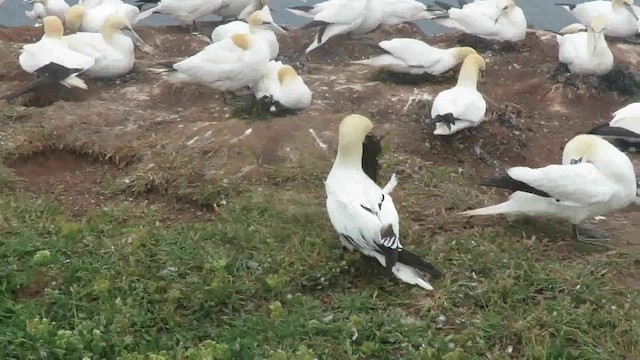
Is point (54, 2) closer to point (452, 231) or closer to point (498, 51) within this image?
point (498, 51)

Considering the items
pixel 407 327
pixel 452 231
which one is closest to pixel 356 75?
pixel 452 231

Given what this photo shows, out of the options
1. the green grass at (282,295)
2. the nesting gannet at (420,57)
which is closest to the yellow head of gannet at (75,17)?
the nesting gannet at (420,57)

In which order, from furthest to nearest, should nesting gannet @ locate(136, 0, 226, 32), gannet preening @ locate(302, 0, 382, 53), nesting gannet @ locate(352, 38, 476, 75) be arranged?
1. nesting gannet @ locate(136, 0, 226, 32)
2. gannet preening @ locate(302, 0, 382, 53)
3. nesting gannet @ locate(352, 38, 476, 75)

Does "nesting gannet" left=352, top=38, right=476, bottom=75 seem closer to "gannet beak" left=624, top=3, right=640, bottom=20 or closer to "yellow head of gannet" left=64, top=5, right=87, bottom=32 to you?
"gannet beak" left=624, top=3, right=640, bottom=20

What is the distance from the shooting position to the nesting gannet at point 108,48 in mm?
9586

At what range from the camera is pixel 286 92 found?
328 inches

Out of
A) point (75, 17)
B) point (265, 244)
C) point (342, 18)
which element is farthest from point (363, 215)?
point (75, 17)

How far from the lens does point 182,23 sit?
12.2 metres

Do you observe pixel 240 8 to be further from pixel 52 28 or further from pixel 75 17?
pixel 52 28

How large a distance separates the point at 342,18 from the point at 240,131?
374cm

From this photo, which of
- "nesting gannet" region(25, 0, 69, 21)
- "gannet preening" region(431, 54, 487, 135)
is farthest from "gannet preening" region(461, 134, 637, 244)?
"nesting gannet" region(25, 0, 69, 21)

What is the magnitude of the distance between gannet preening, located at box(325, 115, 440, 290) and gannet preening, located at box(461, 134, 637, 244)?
93 cm

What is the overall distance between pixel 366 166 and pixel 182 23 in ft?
21.2

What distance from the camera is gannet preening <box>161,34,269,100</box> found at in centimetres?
869
